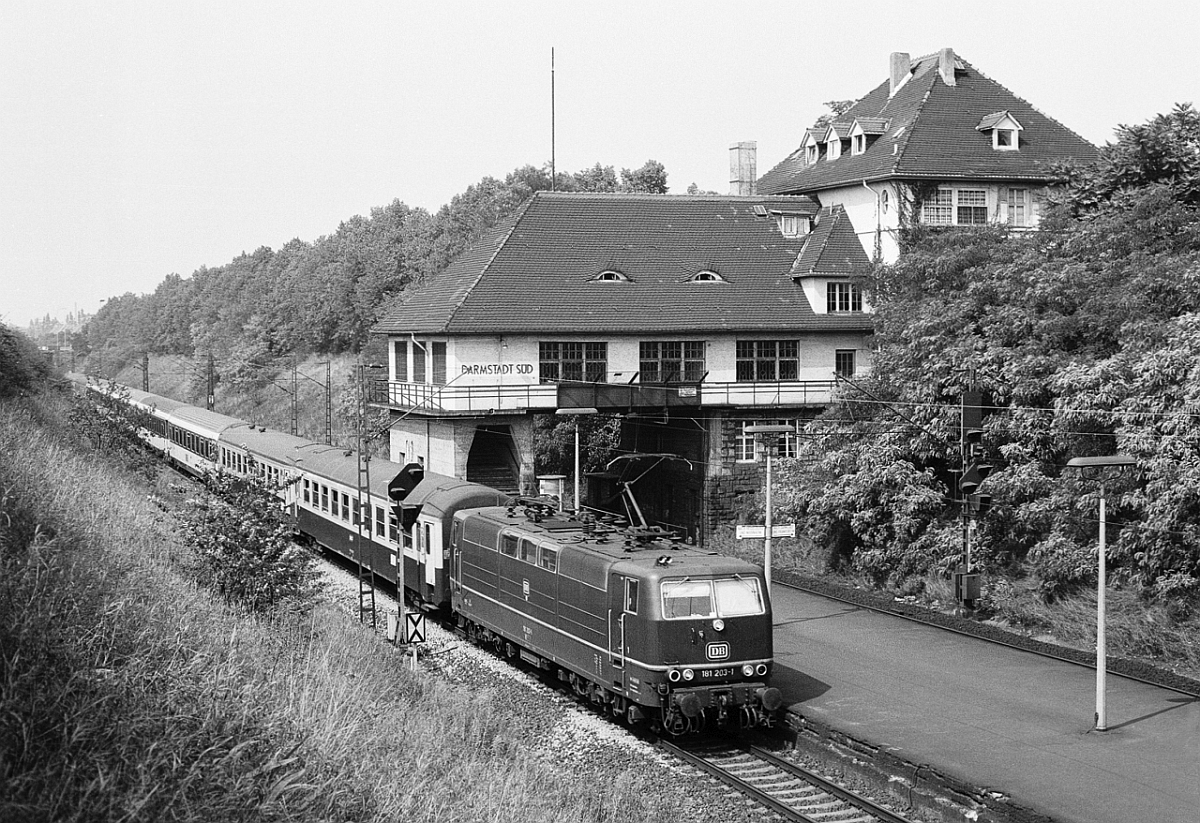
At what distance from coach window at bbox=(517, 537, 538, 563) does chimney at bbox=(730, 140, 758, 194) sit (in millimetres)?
35921

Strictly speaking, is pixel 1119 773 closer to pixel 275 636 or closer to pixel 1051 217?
pixel 275 636

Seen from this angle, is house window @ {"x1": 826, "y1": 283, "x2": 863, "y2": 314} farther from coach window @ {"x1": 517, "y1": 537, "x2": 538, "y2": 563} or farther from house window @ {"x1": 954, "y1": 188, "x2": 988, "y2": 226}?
coach window @ {"x1": 517, "y1": 537, "x2": 538, "y2": 563}

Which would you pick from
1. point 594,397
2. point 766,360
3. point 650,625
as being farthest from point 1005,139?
point 650,625

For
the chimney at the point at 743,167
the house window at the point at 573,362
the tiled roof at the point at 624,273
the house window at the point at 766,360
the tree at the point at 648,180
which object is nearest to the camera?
the house window at the point at 573,362

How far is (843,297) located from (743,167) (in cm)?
1450

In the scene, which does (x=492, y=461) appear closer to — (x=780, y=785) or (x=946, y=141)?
(x=946, y=141)

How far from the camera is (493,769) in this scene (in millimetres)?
14031

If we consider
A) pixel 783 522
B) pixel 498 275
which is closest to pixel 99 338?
pixel 498 275

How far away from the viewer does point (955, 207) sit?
1651 inches

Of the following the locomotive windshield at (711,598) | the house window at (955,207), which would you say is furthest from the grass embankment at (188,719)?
the house window at (955,207)

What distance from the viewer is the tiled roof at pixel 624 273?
39938mm

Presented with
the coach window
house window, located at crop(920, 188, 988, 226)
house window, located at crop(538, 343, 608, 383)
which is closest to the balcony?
house window, located at crop(538, 343, 608, 383)

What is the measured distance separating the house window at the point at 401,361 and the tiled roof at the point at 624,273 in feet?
3.28

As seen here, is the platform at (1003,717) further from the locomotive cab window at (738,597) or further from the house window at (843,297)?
the house window at (843,297)
